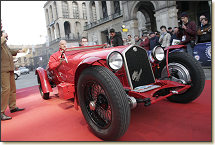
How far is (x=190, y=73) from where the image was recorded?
8.16 ft

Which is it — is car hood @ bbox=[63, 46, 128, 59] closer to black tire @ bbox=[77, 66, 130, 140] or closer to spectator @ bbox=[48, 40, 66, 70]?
spectator @ bbox=[48, 40, 66, 70]

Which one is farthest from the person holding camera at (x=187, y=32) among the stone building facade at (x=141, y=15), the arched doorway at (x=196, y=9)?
the arched doorway at (x=196, y=9)

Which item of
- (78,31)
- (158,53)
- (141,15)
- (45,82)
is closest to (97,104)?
(158,53)

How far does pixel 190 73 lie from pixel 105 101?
1.48 metres

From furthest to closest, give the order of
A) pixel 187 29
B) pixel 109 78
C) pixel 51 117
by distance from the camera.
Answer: pixel 187 29, pixel 51 117, pixel 109 78

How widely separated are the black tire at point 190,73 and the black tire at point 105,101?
51.7 inches

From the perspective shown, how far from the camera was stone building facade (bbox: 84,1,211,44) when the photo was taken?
11229 mm

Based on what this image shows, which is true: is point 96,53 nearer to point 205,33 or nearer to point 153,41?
point 205,33

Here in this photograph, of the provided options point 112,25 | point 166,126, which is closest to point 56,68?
point 166,126

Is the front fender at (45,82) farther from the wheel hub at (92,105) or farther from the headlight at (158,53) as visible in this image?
the headlight at (158,53)

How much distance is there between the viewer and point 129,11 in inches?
543

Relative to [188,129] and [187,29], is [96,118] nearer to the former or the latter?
[188,129]

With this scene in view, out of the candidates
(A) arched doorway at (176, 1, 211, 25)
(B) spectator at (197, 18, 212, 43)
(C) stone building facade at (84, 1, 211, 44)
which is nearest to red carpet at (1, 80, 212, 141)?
(B) spectator at (197, 18, 212, 43)

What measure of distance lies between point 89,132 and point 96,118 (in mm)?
223
